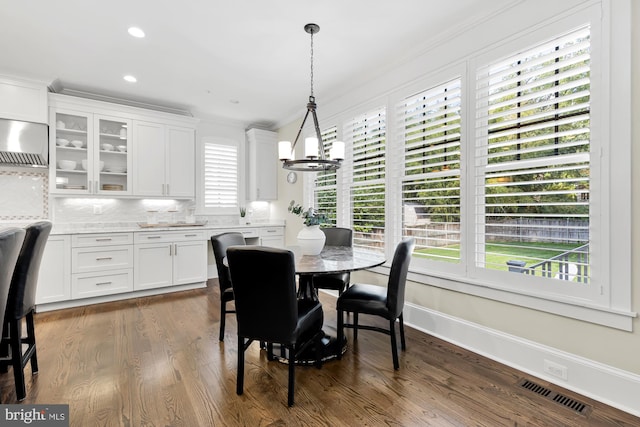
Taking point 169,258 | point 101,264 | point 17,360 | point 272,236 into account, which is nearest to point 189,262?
point 169,258

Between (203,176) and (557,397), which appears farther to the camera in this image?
A: (203,176)

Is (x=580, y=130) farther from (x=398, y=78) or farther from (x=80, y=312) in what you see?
(x=80, y=312)

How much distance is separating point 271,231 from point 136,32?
3402mm

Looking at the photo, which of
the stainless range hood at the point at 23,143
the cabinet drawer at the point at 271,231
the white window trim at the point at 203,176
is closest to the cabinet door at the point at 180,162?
the white window trim at the point at 203,176

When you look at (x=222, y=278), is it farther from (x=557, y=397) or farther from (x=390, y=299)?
(x=557, y=397)

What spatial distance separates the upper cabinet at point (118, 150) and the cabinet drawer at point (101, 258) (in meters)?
0.85

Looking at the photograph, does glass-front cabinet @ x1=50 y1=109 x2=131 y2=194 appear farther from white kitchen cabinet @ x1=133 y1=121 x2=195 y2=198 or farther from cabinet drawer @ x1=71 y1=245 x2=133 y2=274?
cabinet drawer @ x1=71 y1=245 x2=133 y2=274

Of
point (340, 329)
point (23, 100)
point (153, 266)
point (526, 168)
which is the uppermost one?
point (23, 100)

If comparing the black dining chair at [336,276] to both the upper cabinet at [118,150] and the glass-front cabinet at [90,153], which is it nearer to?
the upper cabinet at [118,150]

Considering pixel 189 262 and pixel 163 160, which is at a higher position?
pixel 163 160

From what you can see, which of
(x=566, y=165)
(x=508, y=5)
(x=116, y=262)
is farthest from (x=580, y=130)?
(x=116, y=262)

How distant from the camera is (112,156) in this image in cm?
454

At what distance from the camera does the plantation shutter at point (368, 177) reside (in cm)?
360
